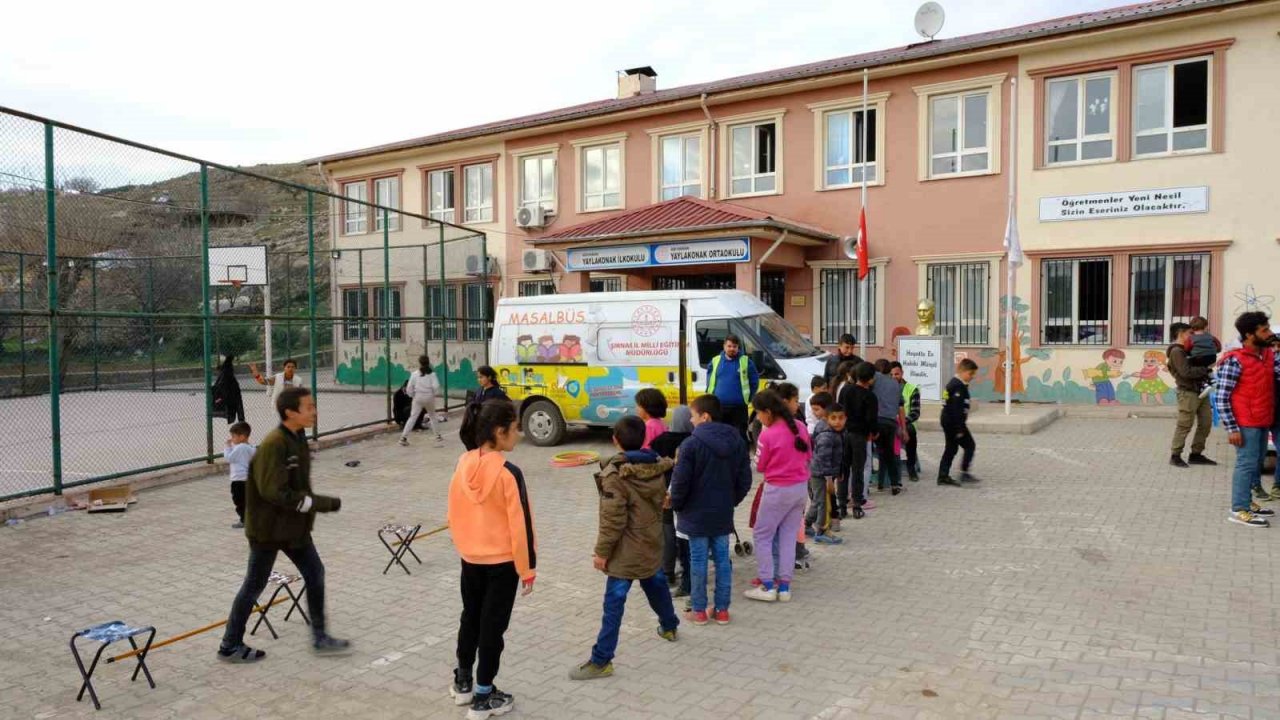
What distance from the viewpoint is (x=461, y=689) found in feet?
14.5

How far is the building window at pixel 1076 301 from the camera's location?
1664 centimetres

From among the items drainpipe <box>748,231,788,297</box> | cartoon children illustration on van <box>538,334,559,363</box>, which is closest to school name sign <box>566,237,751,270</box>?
drainpipe <box>748,231,788,297</box>

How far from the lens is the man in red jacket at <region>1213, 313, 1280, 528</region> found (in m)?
7.55

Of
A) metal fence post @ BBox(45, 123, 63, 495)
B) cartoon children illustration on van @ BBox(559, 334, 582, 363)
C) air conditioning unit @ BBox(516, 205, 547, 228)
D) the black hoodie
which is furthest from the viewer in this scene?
air conditioning unit @ BBox(516, 205, 547, 228)

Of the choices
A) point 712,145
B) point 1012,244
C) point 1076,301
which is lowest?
point 1076,301

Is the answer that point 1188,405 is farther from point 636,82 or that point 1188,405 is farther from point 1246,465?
point 636,82

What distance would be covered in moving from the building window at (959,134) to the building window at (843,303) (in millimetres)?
2580

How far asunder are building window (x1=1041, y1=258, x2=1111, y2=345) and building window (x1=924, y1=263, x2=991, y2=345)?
110cm

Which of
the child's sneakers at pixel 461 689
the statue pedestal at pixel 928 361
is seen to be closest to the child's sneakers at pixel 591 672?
the child's sneakers at pixel 461 689

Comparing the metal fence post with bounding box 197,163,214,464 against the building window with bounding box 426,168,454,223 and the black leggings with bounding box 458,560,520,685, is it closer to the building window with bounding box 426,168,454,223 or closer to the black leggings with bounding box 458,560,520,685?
the black leggings with bounding box 458,560,520,685

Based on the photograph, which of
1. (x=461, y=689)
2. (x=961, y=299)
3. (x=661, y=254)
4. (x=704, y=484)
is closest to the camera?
(x=461, y=689)

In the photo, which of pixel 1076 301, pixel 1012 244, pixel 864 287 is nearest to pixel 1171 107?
pixel 1076 301

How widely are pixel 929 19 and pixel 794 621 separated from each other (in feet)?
57.3

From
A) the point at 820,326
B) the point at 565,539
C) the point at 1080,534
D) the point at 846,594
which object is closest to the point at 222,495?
the point at 565,539
